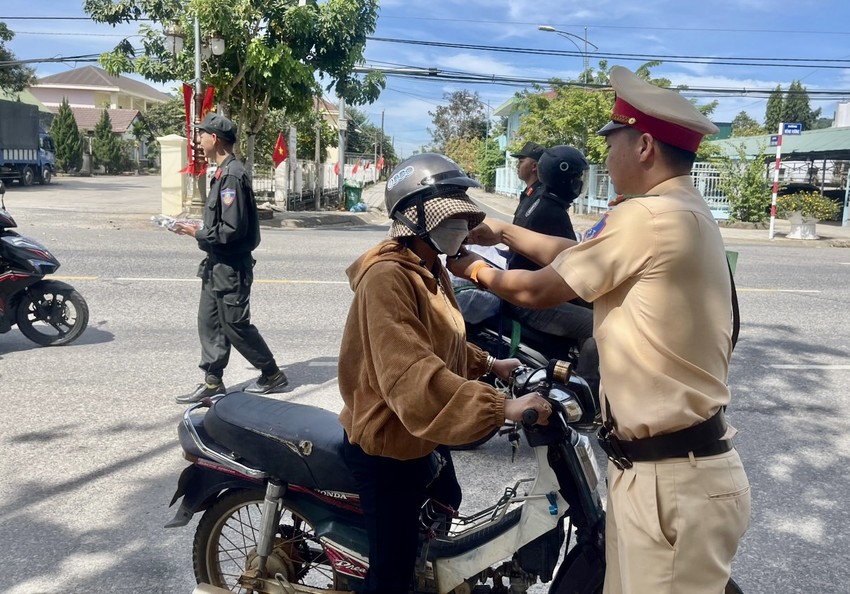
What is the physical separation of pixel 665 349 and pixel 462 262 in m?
0.80

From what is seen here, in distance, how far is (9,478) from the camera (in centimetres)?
425

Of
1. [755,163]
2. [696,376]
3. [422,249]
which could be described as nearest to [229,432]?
[422,249]

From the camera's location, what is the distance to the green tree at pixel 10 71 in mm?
35000

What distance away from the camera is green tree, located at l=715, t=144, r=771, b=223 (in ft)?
75.7

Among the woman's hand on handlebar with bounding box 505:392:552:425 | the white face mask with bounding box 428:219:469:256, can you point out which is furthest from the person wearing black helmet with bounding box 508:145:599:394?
the woman's hand on handlebar with bounding box 505:392:552:425

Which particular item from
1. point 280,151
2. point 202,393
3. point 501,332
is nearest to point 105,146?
point 280,151

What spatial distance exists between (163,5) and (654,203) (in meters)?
18.5

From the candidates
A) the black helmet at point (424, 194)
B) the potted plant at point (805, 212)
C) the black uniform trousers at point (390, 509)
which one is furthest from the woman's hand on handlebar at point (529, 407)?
the potted plant at point (805, 212)

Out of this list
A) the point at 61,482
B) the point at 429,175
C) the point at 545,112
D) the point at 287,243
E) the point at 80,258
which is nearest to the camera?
the point at 429,175

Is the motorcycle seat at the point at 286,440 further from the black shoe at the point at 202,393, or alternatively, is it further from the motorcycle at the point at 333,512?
the black shoe at the point at 202,393

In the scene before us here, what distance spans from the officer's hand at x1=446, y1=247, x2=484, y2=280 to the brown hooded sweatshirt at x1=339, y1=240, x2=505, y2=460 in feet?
0.49

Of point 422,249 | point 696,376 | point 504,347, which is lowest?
point 504,347

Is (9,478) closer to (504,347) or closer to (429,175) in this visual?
(504,347)

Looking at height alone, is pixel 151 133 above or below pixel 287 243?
above
